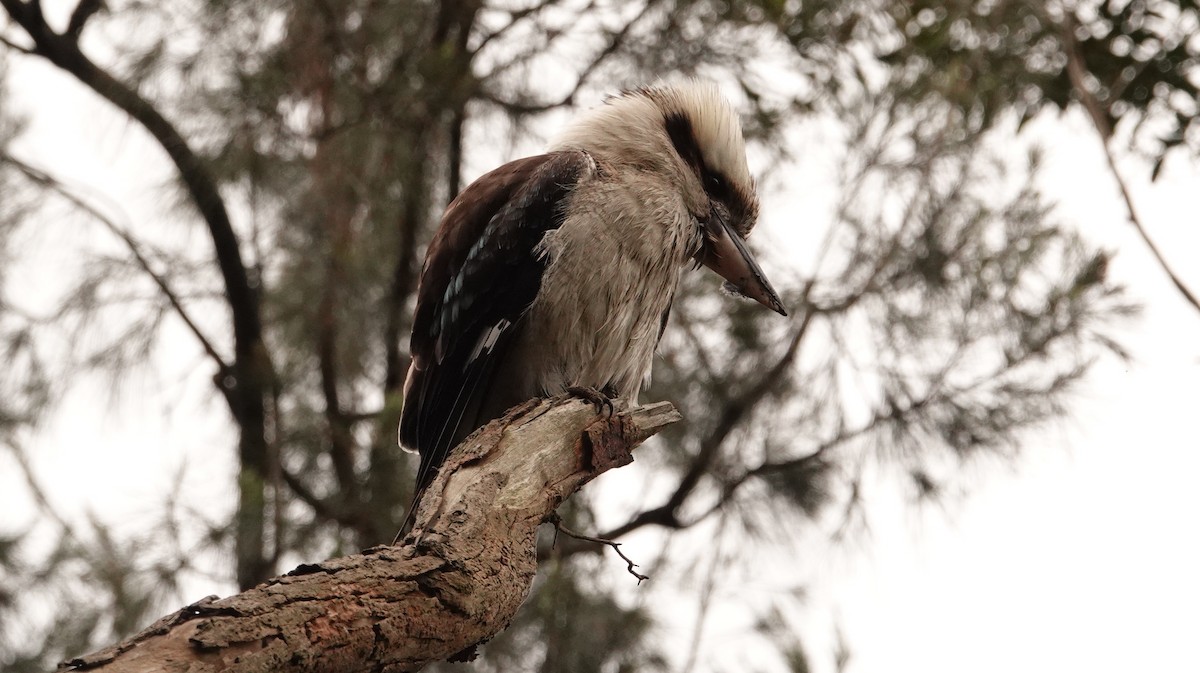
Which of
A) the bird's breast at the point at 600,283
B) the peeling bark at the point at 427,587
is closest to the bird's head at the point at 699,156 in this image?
the bird's breast at the point at 600,283

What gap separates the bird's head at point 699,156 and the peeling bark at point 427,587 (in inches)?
29.7

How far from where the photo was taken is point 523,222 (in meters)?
2.58

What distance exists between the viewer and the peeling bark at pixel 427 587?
1298 mm

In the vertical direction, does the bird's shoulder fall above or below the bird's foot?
above

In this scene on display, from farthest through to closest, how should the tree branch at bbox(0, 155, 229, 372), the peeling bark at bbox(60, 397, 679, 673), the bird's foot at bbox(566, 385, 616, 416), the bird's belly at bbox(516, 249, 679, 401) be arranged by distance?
the tree branch at bbox(0, 155, 229, 372) < the bird's belly at bbox(516, 249, 679, 401) < the bird's foot at bbox(566, 385, 616, 416) < the peeling bark at bbox(60, 397, 679, 673)

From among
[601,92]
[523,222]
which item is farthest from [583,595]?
[523,222]

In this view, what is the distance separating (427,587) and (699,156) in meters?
1.50

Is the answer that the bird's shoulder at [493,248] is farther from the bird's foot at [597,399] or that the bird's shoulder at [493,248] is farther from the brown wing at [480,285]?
the bird's foot at [597,399]

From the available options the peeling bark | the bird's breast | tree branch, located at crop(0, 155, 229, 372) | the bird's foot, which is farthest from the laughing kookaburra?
tree branch, located at crop(0, 155, 229, 372)

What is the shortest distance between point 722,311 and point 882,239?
1.97 feet

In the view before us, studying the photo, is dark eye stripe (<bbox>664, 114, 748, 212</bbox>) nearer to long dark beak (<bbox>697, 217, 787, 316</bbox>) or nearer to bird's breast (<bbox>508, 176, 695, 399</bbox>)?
long dark beak (<bbox>697, 217, 787, 316</bbox>)

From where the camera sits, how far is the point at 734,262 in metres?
2.74

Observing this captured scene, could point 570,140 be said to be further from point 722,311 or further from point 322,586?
point 722,311

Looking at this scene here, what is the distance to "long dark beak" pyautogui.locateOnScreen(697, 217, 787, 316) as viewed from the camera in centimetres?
273
